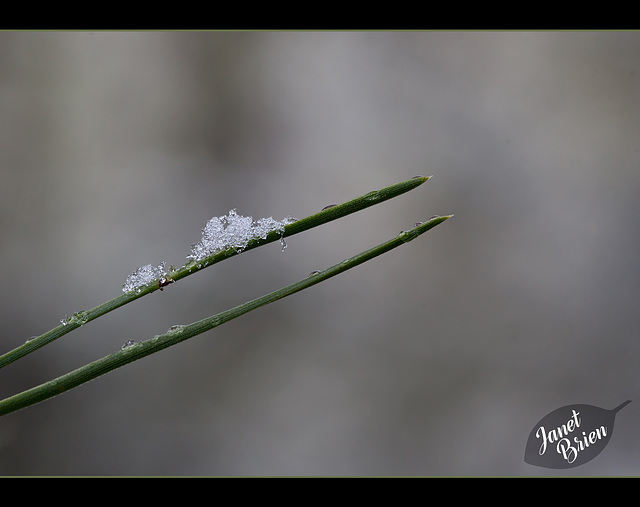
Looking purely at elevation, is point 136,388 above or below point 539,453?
above

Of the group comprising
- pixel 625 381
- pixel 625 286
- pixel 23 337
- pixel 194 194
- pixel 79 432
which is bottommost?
pixel 625 381

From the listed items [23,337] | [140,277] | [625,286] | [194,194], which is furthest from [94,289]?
[625,286]

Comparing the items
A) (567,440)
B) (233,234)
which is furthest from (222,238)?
(567,440)

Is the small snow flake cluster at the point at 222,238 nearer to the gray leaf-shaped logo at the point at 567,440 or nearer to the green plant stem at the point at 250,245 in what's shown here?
the green plant stem at the point at 250,245

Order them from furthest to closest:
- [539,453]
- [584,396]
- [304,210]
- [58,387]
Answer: [304,210], [584,396], [539,453], [58,387]

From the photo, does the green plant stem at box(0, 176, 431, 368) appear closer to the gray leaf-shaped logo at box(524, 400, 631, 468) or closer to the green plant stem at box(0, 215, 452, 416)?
the green plant stem at box(0, 215, 452, 416)

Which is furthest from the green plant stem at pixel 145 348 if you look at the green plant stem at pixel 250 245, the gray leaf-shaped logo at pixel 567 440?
the gray leaf-shaped logo at pixel 567 440

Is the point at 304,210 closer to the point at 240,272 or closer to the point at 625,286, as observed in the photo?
the point at 240,272

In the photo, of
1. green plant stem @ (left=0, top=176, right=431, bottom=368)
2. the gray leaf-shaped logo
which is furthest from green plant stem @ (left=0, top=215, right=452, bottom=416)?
the gray leaf-shaped logo
